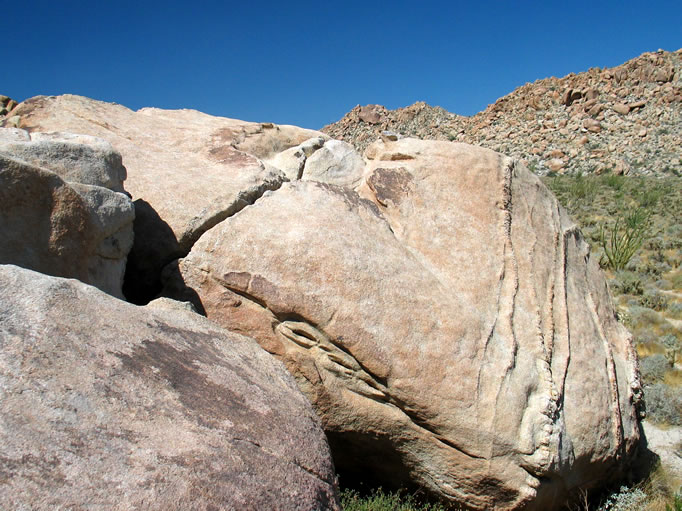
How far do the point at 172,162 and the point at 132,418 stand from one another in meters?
2.74

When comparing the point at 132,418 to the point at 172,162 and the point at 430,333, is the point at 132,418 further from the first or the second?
the point at 172,162

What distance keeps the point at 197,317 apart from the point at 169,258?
0.89 metres

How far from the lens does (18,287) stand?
2305 mm

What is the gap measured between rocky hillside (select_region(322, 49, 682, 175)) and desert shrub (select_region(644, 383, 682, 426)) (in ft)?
71.1

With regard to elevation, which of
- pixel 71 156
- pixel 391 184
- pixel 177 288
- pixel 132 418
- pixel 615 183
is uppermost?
pixel 615 183

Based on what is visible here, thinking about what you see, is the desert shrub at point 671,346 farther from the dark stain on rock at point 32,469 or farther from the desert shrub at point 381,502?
the dark stain on rock at point 32,469

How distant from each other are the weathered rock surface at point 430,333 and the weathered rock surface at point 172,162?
0.69 feet

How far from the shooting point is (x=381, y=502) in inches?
138

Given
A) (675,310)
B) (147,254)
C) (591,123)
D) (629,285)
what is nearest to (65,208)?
(147,254)

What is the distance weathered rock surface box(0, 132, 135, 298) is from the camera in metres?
2.81

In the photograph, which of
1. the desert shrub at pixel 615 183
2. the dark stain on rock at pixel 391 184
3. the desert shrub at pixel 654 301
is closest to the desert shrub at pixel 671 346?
the desert shrub at pixel 654 301

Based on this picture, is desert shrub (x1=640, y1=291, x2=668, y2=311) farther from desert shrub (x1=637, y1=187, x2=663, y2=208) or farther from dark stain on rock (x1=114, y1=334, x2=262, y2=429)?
desert shrub (x1=637, y1=187, x2=663, y2=208)

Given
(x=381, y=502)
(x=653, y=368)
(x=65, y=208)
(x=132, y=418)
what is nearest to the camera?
(x=132, y=418)

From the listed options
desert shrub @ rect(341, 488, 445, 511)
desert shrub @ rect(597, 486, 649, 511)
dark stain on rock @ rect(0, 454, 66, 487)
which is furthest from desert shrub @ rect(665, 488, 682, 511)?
dark stain on rock @ rect(0, 454, 66, 487)
